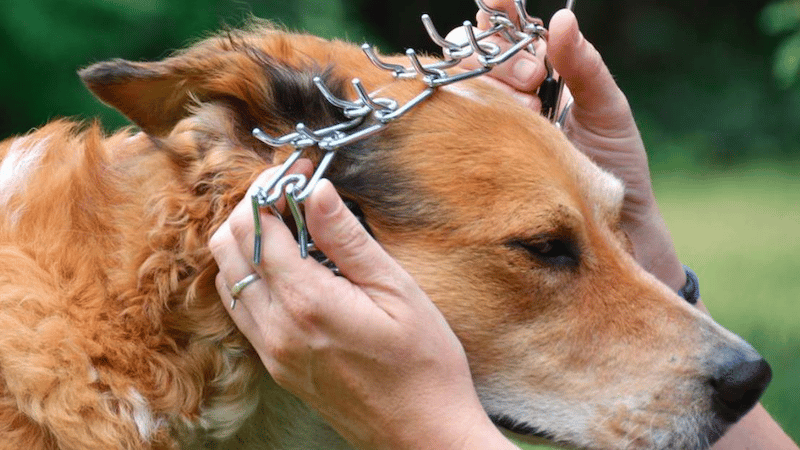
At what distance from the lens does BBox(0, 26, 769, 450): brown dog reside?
2.54 m

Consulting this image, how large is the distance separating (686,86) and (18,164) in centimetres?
1229

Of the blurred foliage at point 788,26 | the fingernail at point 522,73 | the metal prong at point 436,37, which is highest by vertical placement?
the metal prong at point 436,37

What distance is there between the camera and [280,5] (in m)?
8.09

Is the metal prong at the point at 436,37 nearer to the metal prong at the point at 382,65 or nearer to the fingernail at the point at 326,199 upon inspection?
the metal prong at the point at 382,65

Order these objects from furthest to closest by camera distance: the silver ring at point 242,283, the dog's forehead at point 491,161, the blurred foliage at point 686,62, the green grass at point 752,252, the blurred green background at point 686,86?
the blurred foliage at point 686,62 < the blurred green background at point 686,86 < the green grass at point 752,252 < the dog's forehead at point 491,161 < the silver ring at point 242,283

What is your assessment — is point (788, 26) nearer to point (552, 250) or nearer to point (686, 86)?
point (552, 250)

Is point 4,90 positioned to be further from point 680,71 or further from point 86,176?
point 680,71

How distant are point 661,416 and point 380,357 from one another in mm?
798

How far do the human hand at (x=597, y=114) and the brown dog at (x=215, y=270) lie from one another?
30cm

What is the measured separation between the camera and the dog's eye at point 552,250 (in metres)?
2.69

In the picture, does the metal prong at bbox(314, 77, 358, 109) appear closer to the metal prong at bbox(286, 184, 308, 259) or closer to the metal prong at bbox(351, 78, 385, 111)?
the metal prong at bbox(351, 78, 385, 111)

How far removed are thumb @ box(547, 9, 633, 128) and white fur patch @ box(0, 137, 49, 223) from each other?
148 cm

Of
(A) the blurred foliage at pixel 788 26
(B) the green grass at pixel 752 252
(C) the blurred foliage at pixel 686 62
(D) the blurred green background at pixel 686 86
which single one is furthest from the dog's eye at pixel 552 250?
(C) the blurred foliage at pixel 686 62

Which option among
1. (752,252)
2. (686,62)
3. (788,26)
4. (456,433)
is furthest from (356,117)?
(686,62)
